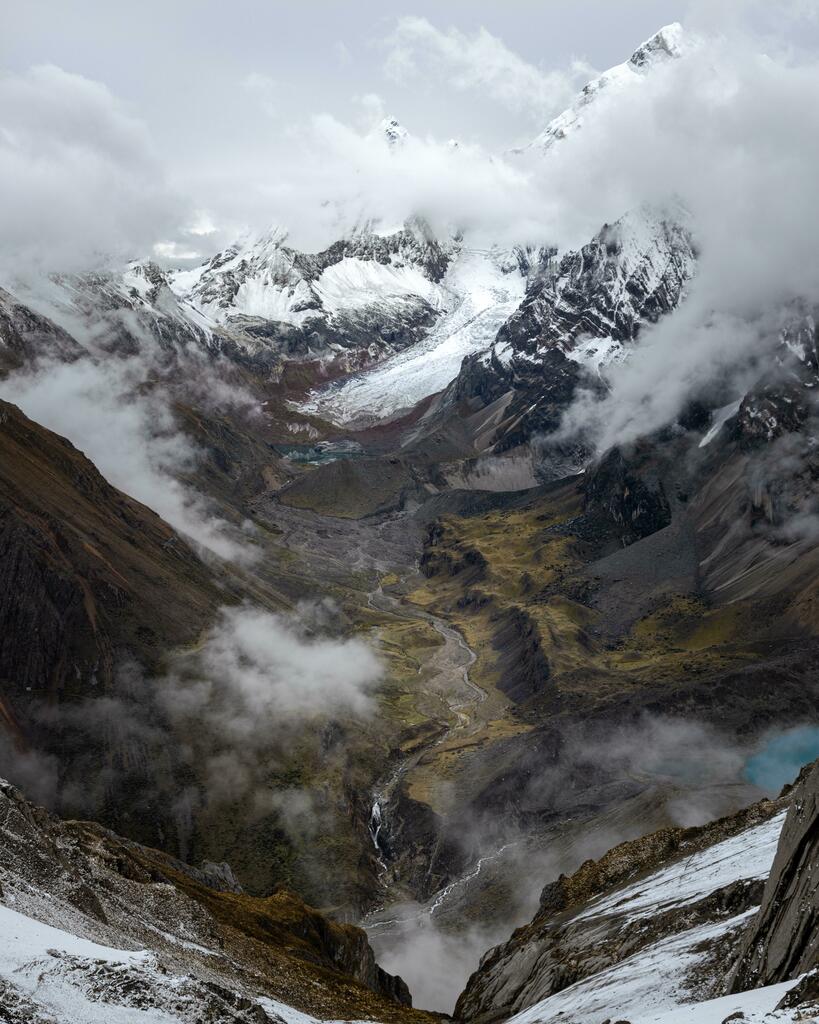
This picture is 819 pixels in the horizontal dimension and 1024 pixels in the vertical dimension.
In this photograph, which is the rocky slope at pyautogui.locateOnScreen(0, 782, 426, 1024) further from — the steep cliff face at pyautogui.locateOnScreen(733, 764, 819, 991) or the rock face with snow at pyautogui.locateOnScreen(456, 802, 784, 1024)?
the steep cliff face at pyautogui.locateOnScreen(733, 764, 819, 991)

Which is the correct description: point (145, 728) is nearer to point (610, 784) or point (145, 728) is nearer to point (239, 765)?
point (239, 765)

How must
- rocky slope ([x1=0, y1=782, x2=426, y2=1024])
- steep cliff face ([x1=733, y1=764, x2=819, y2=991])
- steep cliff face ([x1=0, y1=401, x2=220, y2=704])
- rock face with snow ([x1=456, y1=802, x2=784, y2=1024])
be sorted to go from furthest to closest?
1. steep cliff face ([x1=0, y1=401, x2=220, y2=704])
2. rock face with snow ([x1=456, y1=802, x2=784, y2=1024])
3. rocky slope ([x1=0, y1=782, x2=426, y2=1024])
4. steep cliff face ([x1=733, y1=764, x2=819, y2=991])

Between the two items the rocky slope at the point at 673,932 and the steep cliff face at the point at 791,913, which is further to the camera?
the rocky slope at the point at 673,932

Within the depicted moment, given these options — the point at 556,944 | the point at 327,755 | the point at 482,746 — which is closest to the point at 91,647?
the point at 327,755

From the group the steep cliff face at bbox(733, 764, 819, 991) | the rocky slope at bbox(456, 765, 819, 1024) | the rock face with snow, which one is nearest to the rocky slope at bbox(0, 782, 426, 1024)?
the rock face with snow

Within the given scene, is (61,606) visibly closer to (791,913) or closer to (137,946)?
(137,946)

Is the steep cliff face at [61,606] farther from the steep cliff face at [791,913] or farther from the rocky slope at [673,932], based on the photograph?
the steep cliff face at [791,913]

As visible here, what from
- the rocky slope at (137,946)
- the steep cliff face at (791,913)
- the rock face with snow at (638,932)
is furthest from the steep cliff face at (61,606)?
the steep cliff face at (791,913)
